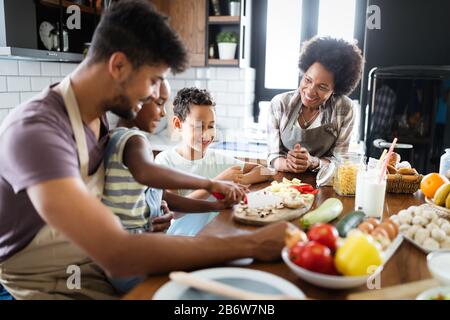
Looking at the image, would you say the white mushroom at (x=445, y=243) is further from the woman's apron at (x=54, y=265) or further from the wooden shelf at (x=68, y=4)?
the wooden shelf at (x=68, y=4)

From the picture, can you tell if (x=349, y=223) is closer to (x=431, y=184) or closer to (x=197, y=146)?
(x=431, y=184)

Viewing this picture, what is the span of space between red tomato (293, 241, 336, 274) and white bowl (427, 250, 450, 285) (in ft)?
0.71

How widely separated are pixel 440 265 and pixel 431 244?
13 centimetres

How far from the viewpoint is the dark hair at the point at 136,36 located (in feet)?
3.46

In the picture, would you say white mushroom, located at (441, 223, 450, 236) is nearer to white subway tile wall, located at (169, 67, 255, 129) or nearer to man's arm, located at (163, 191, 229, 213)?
man's arm, located at (163, 191, 229, 213)

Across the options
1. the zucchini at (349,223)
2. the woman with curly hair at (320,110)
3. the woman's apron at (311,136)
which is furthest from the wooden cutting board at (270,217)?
the woman's apron at (311,136)

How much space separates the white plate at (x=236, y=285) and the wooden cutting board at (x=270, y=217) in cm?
31

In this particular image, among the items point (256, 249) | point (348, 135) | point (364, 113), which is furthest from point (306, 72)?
point (256, 249)

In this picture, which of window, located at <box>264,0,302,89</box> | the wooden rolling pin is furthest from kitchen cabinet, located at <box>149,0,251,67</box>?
the wooden rolling pin

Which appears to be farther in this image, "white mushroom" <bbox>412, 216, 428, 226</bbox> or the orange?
the orange

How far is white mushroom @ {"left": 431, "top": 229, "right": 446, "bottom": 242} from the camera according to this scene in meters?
1.04

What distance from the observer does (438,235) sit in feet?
3.44

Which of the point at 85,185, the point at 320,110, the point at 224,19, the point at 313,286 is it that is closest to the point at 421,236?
the point at 313,286
